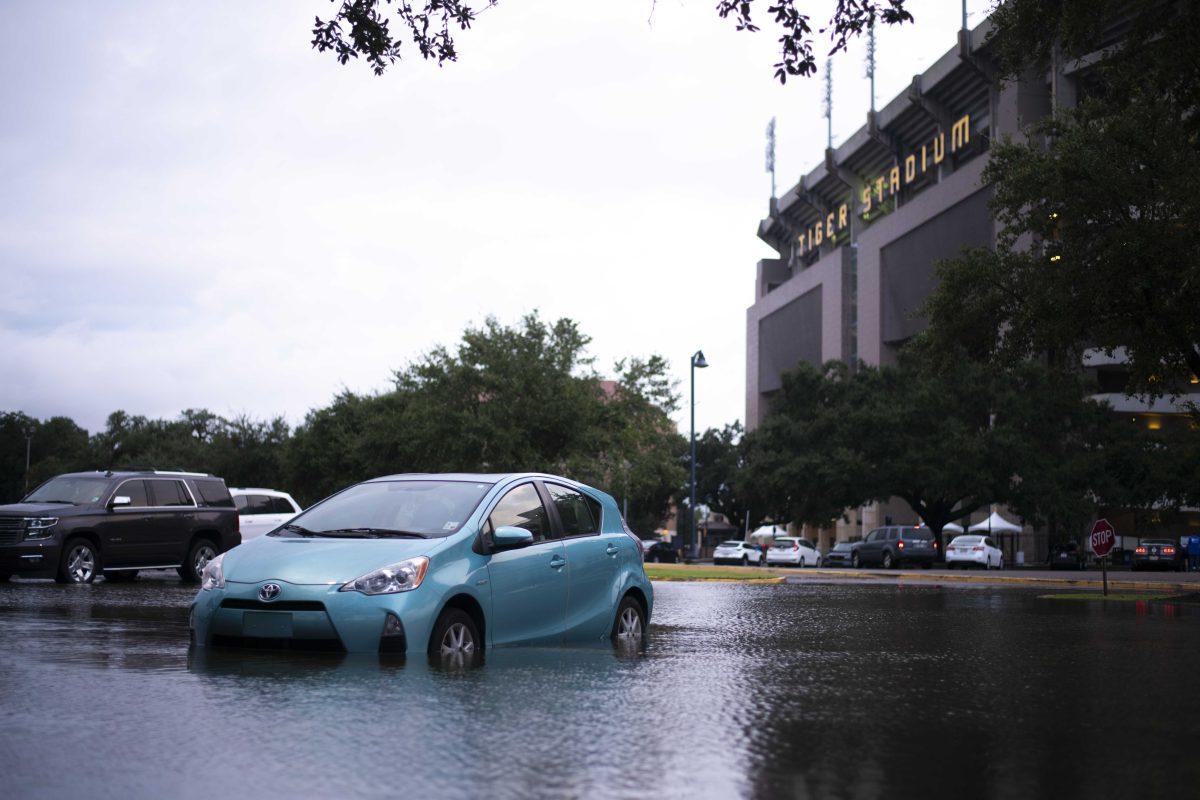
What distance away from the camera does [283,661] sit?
8.98m

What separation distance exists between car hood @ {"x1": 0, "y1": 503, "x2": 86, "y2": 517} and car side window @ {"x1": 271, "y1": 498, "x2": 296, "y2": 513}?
381 inches

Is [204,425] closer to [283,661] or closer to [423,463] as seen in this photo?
[423,463]

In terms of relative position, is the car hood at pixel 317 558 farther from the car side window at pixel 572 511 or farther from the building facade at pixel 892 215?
the building facade at pixel 892 215

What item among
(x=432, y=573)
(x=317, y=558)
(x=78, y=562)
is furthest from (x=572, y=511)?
(x=78, y=562)

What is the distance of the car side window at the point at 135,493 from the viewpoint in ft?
73.7

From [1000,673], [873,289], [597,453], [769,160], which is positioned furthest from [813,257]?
[1000,673]

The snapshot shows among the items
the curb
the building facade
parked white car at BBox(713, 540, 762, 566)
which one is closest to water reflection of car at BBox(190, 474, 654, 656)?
the curb

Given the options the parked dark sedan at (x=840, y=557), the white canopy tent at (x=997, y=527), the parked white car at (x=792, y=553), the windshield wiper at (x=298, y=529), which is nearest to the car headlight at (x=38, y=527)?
the windshield wiper at (x=298, y=529)

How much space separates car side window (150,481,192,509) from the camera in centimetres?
2330

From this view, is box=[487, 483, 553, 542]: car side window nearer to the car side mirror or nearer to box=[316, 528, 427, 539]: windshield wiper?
the car side mirror

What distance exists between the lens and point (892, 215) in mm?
87812

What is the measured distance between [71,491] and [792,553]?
47008 mm

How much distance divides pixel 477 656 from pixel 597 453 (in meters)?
40.8

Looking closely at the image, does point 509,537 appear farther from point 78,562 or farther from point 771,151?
point 771,151
